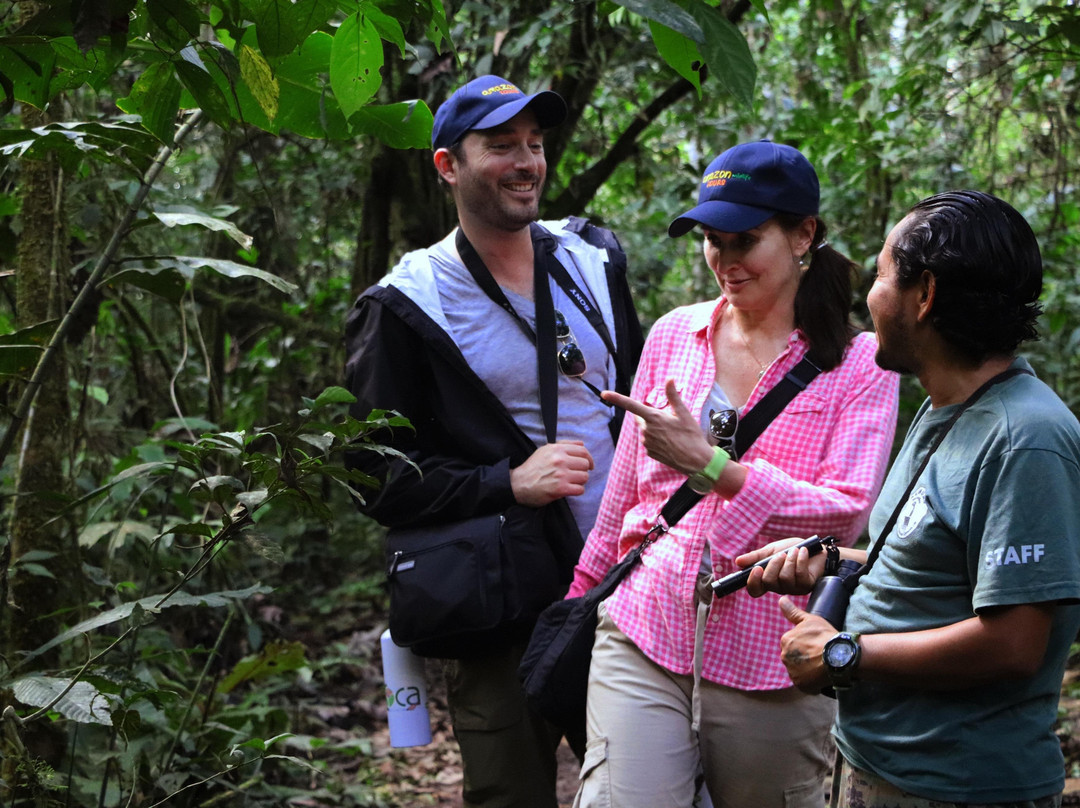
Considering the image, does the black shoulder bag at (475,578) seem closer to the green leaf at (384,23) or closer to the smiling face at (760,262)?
the smiling face at (760,262)

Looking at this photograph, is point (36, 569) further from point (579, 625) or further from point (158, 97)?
point (158, 97)

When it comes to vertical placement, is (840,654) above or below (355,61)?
below

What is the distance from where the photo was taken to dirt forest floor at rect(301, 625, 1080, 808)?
→ 465 cm

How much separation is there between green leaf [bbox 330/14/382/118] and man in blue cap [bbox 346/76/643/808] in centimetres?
141

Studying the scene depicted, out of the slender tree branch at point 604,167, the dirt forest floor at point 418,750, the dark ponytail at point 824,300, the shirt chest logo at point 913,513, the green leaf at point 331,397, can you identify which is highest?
the slender tree branch at point 604,167

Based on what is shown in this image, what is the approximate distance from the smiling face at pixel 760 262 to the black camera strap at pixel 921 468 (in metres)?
0.80

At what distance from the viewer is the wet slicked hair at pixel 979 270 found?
6.26ft

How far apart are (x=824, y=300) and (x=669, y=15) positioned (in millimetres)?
1392

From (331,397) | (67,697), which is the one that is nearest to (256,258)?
(331,397)

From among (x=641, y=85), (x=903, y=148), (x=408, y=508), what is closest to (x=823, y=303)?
(x=408, y=508)

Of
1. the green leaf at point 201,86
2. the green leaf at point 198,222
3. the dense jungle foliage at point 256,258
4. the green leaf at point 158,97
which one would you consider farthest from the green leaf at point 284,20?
the green leaf at point 198,222

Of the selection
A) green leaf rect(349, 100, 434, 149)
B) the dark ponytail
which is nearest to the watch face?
the dark ponytail

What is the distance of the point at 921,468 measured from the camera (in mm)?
2006

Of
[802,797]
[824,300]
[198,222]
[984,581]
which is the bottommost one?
[802,797]
